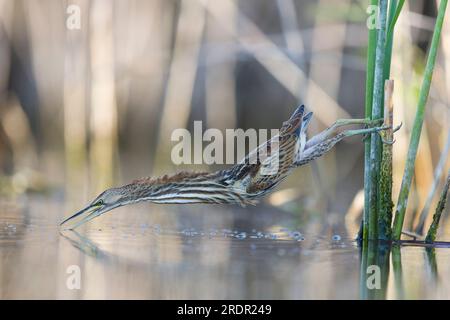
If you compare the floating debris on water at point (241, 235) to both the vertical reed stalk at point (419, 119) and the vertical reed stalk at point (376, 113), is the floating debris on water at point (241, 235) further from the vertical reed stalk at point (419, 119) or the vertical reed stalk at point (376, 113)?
the vertical reed stalk at point (419, 119)

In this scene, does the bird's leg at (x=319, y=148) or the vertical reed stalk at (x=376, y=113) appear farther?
the bird's leg at (x=319, y=148)

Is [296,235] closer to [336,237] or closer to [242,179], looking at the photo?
[336,237]

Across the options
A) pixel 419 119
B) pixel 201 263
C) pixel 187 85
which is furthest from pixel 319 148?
pixel 187 85

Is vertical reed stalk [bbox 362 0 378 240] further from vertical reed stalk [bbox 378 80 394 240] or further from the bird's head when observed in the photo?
the bird's head

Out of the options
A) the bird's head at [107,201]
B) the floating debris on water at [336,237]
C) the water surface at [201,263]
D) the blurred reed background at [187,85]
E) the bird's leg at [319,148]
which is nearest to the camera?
the water surface at [201,263]

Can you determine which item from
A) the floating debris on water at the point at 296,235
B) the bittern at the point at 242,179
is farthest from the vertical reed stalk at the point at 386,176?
the floating debris on water at the point at 296,235

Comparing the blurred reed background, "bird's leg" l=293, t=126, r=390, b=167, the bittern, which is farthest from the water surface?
the blurred reed background

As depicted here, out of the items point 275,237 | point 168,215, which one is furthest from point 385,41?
point 168,215
